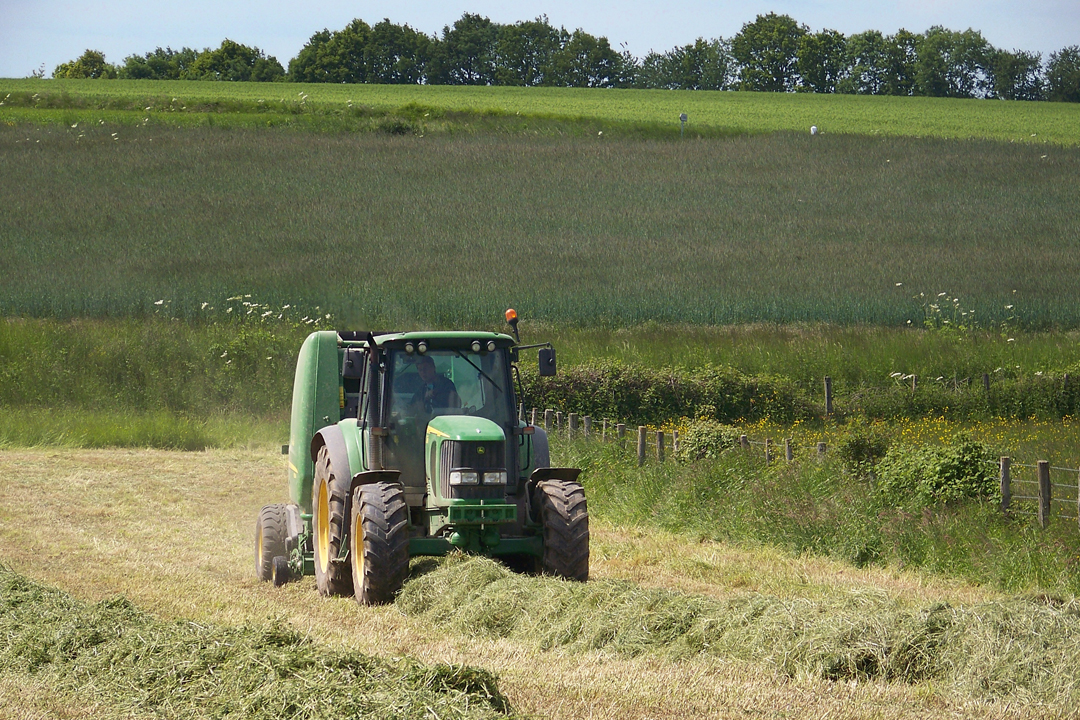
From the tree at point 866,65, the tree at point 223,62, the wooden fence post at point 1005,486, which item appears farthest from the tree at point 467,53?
the wooden fence post at point 1005,486

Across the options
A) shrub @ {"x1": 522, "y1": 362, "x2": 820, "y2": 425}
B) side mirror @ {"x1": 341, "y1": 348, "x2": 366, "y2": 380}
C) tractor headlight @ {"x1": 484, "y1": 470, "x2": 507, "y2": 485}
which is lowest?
shrub @ {"x1": 522, "y1": 362, "x2": 820, "y2": 425}

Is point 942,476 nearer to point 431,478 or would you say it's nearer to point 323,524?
point 431,478

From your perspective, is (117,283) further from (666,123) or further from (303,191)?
(666,123)

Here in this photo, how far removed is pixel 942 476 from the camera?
12.3 m

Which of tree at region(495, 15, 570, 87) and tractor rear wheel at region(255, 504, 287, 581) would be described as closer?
tractor rear wheel at region(255, 504, 287, 581)

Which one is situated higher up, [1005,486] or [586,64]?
[586,64]

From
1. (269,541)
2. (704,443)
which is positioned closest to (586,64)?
(704,443)

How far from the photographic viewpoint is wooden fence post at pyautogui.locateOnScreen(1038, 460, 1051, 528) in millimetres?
11117

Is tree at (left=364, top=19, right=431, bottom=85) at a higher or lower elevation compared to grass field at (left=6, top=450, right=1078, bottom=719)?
higher

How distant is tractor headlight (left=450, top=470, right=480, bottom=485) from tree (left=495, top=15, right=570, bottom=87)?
8493 centimetres

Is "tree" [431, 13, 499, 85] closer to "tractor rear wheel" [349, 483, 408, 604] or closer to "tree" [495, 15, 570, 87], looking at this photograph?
"tree" [495, 15, 570, 87]

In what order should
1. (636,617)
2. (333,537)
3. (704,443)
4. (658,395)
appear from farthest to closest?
(658,395) → (704,443) → (333,537) → (636,617)

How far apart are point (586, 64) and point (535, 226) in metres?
59.3

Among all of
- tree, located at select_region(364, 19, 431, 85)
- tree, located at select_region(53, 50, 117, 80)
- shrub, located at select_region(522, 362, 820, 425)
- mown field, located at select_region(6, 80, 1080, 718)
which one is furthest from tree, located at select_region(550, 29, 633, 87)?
shrub, located at select_region(522, 362, 820, 425)
